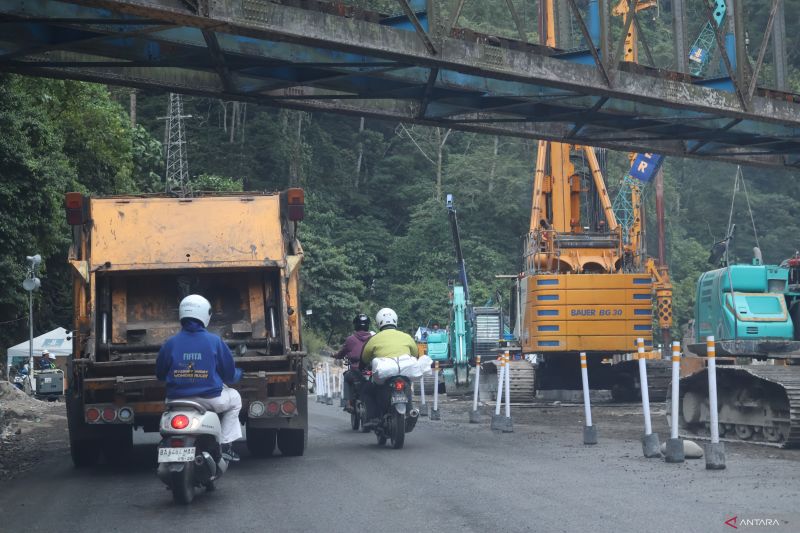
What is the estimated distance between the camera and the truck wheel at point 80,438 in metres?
13.6

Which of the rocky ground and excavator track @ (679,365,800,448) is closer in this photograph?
excavator track @ (679,365,800,448)

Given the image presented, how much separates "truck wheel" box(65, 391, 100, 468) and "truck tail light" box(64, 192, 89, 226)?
78.1 inches

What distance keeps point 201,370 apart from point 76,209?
4.51 metres

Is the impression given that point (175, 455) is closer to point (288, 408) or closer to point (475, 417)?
point (288, 408)

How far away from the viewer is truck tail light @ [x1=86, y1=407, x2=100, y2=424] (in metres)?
12.9

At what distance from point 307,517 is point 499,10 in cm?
6983

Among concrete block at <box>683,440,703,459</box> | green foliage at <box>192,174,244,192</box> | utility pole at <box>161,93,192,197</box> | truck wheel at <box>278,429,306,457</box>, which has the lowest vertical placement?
concrete block at <box>683,440,703,459</box>

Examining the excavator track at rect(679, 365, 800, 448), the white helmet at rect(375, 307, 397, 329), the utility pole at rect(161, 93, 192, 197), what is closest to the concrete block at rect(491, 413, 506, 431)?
the excavator track at rect(679, 365, 800, 448)

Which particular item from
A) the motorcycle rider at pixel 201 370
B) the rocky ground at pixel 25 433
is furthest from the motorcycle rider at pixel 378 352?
the motorcycle rider at pixel 201 370

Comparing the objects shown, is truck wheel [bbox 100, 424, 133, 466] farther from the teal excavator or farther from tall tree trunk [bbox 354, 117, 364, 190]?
tall tree trunk [bbox 354, 117, 364, 190]

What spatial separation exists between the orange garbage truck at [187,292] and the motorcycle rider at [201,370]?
8.33ft

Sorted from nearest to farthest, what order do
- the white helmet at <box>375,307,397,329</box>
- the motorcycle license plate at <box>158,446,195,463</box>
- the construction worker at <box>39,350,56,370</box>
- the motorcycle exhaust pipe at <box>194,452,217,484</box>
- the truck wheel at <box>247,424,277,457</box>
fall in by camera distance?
the motorcycle license plate at <box>158,446,195,463</box>
the motorcycle exhaust pipe at <box>194,452,217,484</box>
the truck wheel at <box>247,424,277,457</box>
the white helmet at <box>375,307,397,329</box>
the construction worker at <box>39,350,56,370</box>

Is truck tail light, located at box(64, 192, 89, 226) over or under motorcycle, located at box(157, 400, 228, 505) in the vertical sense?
over

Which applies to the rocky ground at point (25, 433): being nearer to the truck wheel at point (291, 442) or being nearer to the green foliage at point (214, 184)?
the truck wheel at point (291, 442)
